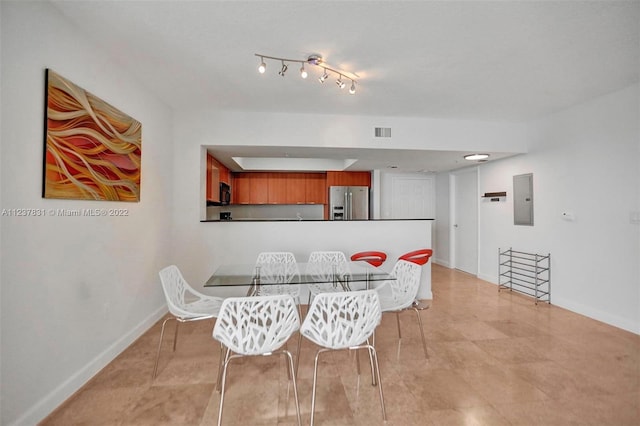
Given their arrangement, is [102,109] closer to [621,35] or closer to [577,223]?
[621,35]

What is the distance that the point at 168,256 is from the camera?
A: 3.57m

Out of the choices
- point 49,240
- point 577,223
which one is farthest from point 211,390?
point 577,223

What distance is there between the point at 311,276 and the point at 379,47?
6.45ft

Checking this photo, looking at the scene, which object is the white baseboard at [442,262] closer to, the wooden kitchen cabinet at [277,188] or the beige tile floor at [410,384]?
the beige tile floor at [410,384]

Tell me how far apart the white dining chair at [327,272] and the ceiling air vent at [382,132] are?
5.82ft

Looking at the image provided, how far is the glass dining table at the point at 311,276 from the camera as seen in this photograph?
2.36m

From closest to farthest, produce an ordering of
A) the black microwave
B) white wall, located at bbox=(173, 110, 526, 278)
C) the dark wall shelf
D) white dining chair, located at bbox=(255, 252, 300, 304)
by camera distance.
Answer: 1. white dining chair, located at bbox=(255, 252, 300, 304)
2. white wall, located at bbox=(173, 110, 526, 278)
3. the dark wall shelf
4. the black microwave

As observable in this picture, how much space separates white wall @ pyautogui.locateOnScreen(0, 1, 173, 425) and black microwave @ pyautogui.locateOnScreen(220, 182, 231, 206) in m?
2.43

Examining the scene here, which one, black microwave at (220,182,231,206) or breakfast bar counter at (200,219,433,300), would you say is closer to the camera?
breakfast bar counter at (200,219,433,300)

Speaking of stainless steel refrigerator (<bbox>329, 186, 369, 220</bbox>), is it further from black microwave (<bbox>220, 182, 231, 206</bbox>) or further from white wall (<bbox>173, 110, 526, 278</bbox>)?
white wall (<bbox>173, 110, 526, 278</bbox>)

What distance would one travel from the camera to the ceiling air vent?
3.97 meters

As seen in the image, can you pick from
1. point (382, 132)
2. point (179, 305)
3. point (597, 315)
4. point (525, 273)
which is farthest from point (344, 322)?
point (525, 273)

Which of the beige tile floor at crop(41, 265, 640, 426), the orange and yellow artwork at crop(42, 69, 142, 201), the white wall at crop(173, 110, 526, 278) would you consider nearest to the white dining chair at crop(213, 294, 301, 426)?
the beige tile floor at crop(41, 265, 640, 426)

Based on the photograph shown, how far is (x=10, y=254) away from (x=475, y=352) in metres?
3.31
